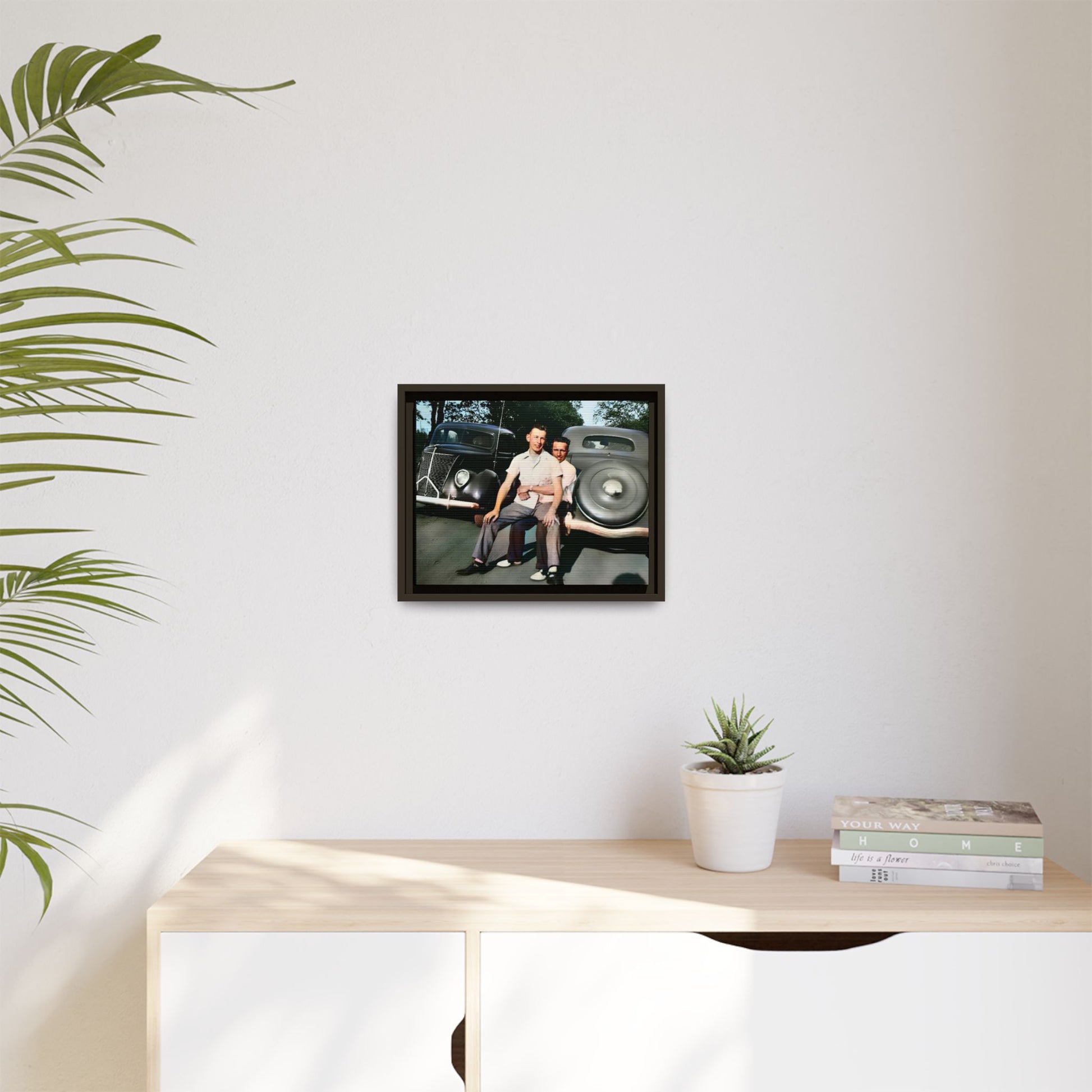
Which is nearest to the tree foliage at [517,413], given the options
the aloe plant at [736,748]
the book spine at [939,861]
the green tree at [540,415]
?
the green tree at [540,415]

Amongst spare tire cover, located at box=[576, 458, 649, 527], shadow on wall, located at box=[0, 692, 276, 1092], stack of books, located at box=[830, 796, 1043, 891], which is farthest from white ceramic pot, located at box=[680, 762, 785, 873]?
shadow on wall, located at box=[0, 692, 276, 1092]

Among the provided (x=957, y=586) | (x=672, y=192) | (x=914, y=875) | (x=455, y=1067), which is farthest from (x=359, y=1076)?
(x=672, y=192)

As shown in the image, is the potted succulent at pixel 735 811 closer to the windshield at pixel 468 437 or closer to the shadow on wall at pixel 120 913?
the windshield at pixel 468 437

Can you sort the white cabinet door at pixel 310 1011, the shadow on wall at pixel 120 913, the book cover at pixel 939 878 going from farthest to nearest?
the shadow on wall at pixel 120 913
the book cover at pixel 939 878
the white cabinet door at pixel 310 1011

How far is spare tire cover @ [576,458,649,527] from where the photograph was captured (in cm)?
178

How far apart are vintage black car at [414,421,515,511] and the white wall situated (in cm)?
9

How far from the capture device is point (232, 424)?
1781mm

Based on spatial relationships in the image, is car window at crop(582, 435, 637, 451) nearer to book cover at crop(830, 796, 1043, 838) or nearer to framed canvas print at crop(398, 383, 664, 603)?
framed canvas print at crop(398, 383, 664, 603)

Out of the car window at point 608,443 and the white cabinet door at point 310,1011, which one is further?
the car window at point 608,443

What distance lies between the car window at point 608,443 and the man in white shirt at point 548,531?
0.13ft

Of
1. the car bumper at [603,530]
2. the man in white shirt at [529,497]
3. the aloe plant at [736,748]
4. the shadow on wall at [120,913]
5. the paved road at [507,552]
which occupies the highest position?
the man in white shirt at [529,497]

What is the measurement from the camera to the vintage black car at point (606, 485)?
178 centimetres

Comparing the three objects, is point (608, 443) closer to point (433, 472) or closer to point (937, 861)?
point (433, 472)

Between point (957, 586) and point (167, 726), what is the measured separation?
151 cm
